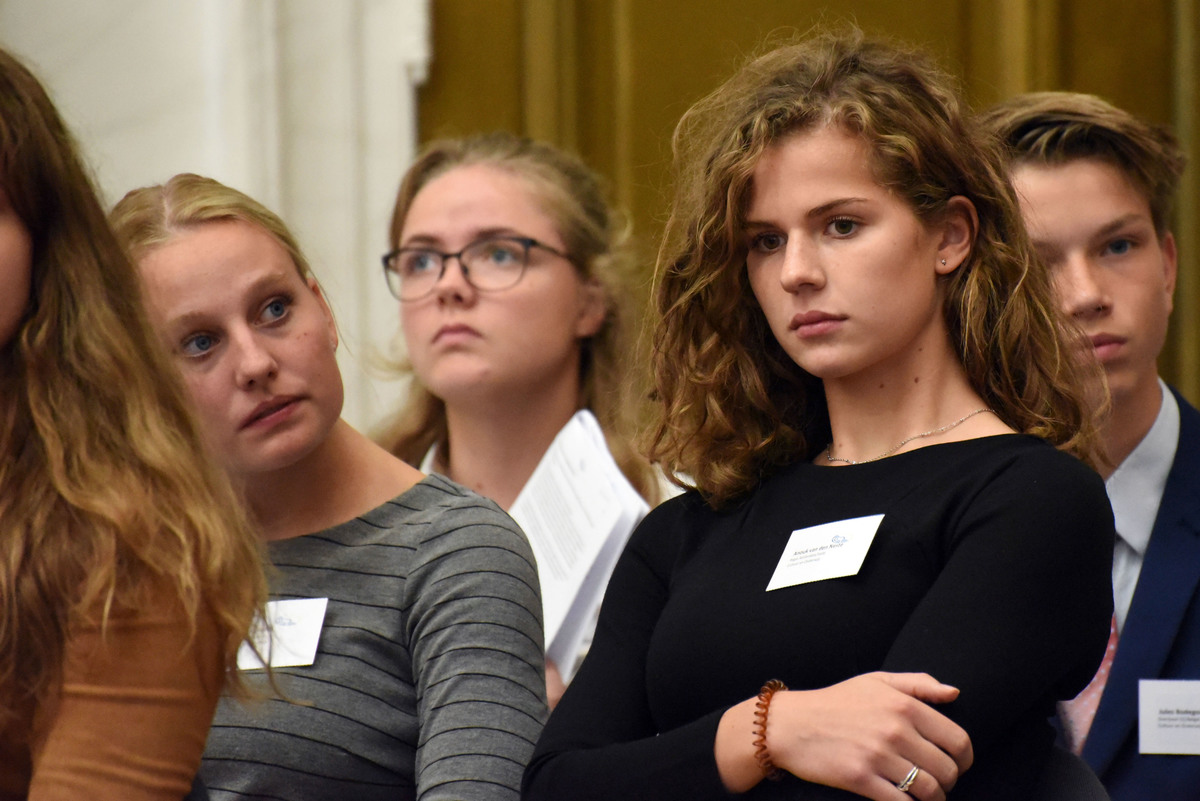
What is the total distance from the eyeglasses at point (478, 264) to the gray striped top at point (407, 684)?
→ 1.04 m

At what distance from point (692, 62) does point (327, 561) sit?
185 cm

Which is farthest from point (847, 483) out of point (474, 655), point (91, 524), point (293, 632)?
point (91, 524)

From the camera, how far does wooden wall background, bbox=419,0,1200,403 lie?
3113mm

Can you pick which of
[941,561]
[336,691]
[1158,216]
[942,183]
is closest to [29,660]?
[336,691]

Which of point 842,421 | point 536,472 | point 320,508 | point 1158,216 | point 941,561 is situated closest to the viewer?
point 941,561

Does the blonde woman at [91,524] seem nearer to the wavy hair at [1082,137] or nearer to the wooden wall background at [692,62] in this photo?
the wavy hair at [1082,137]

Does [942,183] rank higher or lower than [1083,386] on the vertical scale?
higher

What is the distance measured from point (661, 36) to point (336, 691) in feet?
Answer: 6.70

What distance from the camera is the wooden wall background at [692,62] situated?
3113 millimetres

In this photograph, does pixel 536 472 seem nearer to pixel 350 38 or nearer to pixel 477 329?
pixel 477 329

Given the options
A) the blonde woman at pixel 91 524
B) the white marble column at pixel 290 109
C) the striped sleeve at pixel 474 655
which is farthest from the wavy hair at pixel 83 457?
the white marble column at pixel 290 109

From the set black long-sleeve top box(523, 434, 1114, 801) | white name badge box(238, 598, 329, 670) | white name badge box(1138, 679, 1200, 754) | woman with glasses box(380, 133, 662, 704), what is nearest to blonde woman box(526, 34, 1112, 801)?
black long-sleeve top box(523, 434, 1114, 801)

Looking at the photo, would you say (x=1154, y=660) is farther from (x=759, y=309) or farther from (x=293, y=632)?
(x=293, y=632)

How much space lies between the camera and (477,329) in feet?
9.07
